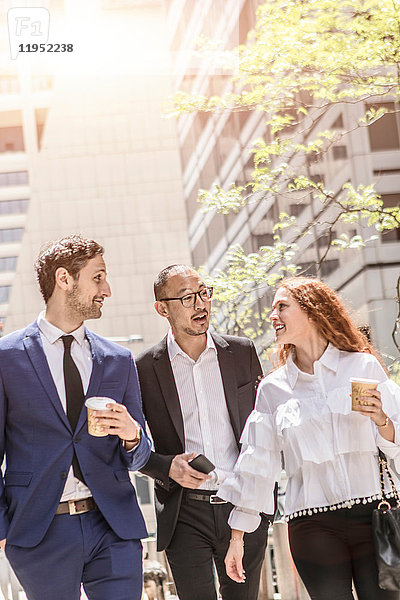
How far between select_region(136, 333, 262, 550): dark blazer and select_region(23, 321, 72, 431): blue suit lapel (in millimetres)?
578

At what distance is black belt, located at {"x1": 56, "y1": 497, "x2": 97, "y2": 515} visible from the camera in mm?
Answer: 2707

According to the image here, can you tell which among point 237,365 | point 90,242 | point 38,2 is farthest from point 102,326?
point 90,242

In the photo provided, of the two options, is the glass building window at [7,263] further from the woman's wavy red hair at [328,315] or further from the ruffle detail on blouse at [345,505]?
the ruffle detail on blouse at [345,505]

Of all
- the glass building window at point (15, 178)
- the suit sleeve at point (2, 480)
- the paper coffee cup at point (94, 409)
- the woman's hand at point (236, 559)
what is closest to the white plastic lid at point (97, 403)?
the paper coffee cup at point (94, 409)

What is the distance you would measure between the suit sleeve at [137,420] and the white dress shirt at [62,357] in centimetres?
15

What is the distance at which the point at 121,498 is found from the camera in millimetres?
2797

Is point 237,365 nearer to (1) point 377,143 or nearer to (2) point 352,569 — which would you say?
(2) point 352,569

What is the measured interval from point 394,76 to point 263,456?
157 inches

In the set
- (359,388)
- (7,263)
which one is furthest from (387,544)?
(7,263)

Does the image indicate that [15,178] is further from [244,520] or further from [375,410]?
[375,410]

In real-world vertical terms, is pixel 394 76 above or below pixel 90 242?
above

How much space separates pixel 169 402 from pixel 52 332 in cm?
62

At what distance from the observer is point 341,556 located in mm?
2510

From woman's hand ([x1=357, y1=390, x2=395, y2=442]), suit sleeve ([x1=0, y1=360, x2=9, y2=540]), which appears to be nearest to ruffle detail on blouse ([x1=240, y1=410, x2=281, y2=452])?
woman's hand ([x1=357, y1=390, x2=395, y2=442])
